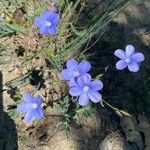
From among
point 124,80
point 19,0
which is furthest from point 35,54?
point 124,80

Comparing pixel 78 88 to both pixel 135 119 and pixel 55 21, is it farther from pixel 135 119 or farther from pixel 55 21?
pixel 135 119

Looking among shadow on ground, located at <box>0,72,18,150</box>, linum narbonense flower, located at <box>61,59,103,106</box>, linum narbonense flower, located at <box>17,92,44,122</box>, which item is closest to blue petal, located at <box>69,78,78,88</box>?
linum narbonense flower, located at <box>61,59,103,106</box>

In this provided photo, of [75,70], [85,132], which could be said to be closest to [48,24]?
[75,70]

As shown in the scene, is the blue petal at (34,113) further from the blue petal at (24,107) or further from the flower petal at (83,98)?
the flower petal at (83,98)

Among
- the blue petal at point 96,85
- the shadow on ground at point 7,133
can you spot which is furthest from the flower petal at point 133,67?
the shadow on ground at point 7,133

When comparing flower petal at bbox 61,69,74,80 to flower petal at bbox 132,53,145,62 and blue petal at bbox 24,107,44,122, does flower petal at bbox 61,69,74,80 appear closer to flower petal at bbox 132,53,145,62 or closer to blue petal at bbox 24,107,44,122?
blue petal at bbox 24,107,44,122

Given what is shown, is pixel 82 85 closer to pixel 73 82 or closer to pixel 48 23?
pixel 73 82
